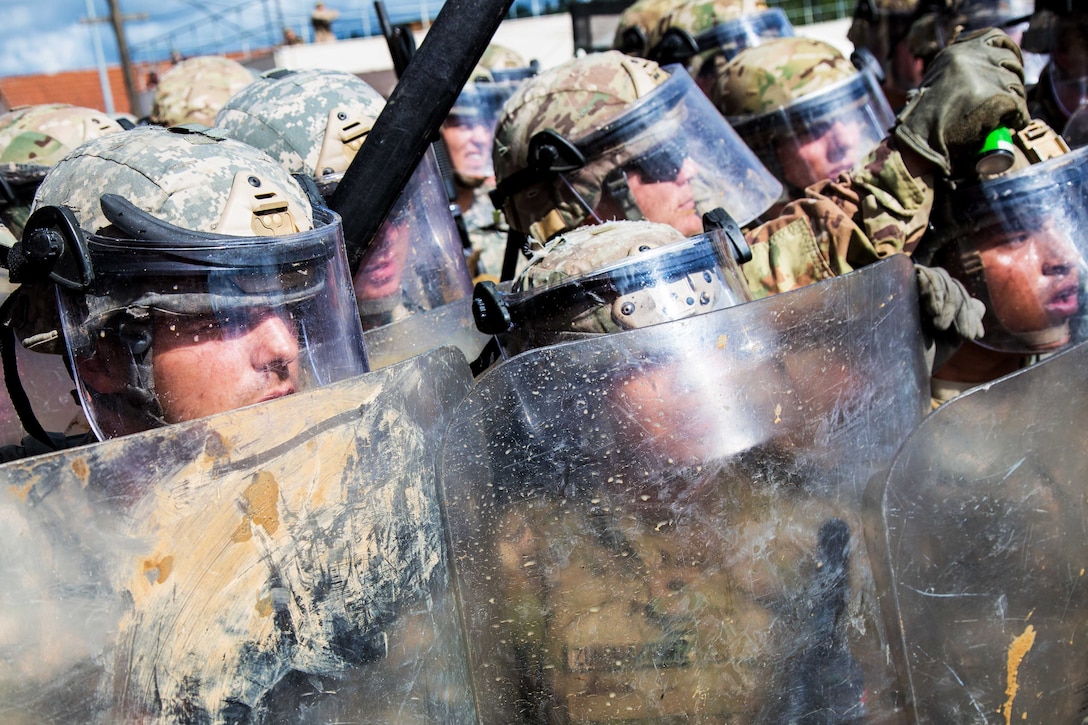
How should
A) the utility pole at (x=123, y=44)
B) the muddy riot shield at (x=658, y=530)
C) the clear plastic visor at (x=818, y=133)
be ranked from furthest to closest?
the utility pole at (x=123, y=44)
the clear plastic visor at (x=818, y=133)
the muddy riot shield at (x=658, y=530)

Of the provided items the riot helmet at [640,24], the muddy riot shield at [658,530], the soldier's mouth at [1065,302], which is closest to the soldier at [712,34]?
the riot helmet at [640,24]

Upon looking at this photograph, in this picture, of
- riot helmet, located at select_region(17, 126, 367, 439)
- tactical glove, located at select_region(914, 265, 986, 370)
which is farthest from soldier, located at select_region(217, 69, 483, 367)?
tactical glove, located at select_region(914, 265, 986, 370)

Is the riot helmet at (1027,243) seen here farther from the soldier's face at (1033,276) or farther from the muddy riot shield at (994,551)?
the muddy riot shield at (994,551)

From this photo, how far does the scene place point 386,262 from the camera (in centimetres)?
265

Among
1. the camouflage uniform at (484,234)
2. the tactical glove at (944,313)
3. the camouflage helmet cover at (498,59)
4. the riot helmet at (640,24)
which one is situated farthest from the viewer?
the camouflage helmet cover at (498,59)

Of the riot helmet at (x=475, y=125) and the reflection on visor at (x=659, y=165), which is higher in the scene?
the reflection on visor at (x=659, y=165)

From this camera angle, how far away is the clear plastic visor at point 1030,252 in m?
2.58

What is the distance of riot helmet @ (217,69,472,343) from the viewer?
2568mm

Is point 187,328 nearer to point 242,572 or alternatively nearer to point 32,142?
point 242,572

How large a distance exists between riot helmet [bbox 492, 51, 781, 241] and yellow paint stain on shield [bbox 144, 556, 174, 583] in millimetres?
1753

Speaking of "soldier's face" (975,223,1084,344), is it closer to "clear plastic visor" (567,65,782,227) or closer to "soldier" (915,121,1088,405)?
"soldier" (915,121,1088,405)

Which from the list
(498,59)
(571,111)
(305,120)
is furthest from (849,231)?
(498,59)

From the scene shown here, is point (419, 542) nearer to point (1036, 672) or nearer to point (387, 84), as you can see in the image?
point (1036, 672)

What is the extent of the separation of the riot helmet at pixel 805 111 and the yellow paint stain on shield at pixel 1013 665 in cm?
201
